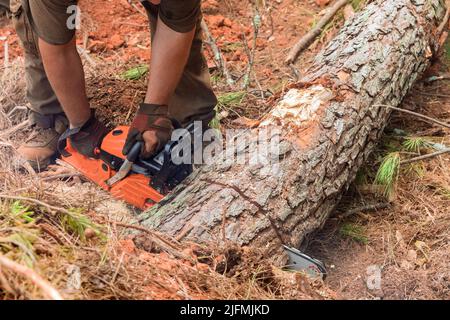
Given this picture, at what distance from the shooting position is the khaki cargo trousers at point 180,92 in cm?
329

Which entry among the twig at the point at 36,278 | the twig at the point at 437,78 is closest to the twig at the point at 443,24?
the twig at the point at 437,78

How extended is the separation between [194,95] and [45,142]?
3.15 ft

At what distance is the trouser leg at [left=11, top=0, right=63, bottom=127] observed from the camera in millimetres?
3162

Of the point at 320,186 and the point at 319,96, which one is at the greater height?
the point at 319,96

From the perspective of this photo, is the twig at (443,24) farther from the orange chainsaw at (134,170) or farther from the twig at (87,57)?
the twig at (87,57)

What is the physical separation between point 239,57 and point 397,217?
2.05 meters

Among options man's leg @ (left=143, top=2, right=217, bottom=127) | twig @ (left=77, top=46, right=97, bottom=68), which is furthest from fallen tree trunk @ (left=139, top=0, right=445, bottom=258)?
twig @ (left=77, top=46, right=97, bottom=68)

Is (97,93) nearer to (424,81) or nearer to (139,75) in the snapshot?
(139,75)

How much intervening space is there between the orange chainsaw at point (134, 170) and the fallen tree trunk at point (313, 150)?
179mm

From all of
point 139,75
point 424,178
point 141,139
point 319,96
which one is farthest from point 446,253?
Result: point 139,75

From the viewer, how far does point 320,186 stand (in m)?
2.62

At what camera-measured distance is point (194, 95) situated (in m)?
3.40

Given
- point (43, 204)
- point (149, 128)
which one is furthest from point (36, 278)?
point (149, 128)

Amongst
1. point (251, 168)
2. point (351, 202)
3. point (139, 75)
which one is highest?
point (251, 168)
